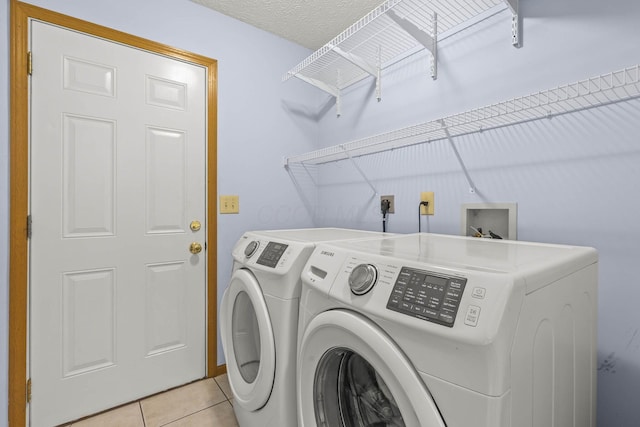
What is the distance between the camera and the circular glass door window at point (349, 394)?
2.94 feet

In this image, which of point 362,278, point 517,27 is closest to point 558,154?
point 517,27

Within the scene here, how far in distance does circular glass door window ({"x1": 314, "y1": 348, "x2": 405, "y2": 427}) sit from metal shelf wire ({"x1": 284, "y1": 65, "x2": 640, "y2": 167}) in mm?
979

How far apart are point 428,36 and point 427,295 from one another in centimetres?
147

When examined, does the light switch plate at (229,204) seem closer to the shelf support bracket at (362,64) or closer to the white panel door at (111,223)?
the white panel door at (111,223)

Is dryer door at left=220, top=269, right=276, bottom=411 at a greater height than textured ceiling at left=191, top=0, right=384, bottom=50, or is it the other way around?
textured ceiling at left=191, top=0, right=384, bottom=50

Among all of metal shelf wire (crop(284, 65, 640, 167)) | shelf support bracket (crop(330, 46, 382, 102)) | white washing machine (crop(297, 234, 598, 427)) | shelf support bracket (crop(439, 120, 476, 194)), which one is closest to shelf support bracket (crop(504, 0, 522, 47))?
metal shelf wire (crop(284, 65, 640, 167))

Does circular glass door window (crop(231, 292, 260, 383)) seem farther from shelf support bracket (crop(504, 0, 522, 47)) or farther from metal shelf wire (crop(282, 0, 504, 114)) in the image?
shelf support bracket (crop(504, 0, 522, 47))

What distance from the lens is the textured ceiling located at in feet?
5.85

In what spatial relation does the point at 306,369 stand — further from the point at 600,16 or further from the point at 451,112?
the point at 600,16

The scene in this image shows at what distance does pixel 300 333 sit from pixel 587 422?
0.93m

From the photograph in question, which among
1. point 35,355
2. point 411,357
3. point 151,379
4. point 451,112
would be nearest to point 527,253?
point 411,357

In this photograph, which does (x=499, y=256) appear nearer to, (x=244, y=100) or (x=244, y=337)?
(x=244, y=337)

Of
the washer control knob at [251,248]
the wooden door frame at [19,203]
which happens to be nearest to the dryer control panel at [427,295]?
the washer control knob at [251,248]

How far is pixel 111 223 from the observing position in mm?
1619
